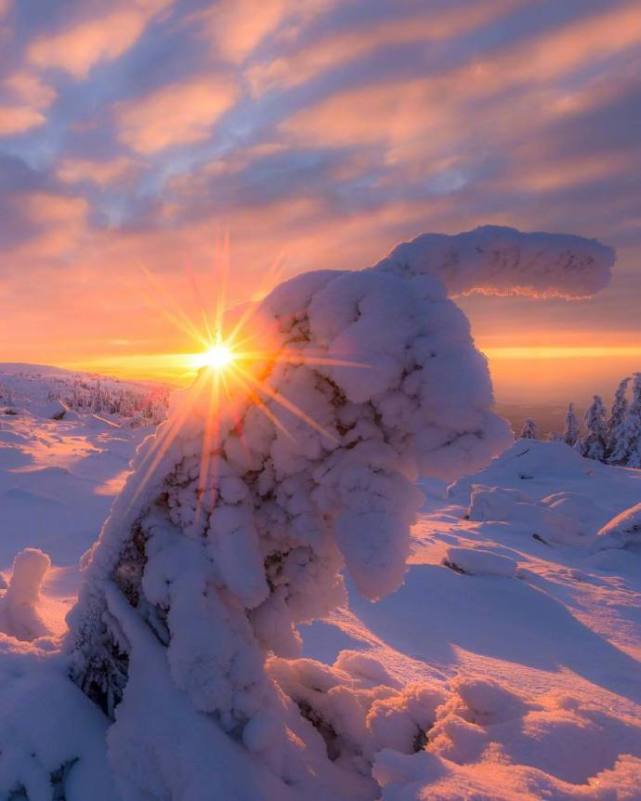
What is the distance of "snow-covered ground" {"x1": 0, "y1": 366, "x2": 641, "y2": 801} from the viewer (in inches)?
64.8

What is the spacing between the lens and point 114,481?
29.5 feet

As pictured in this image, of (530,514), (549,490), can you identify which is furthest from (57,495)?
(549,490)

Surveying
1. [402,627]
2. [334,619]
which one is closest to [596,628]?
[402,627]

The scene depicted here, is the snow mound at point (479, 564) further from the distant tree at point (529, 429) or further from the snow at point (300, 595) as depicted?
the distant tree at point (529, 429)

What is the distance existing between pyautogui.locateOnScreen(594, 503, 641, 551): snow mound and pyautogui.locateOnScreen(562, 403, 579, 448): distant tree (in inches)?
1471

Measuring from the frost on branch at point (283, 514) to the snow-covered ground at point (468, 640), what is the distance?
222 millimetres

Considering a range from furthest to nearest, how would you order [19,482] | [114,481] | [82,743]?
[114,481] → [19,482] → [82,743]

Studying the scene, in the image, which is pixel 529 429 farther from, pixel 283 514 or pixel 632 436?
pixel 283 514

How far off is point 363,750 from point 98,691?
113 centimetres

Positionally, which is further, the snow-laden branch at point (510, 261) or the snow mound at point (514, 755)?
the snow-laden branch at point (510, 261)

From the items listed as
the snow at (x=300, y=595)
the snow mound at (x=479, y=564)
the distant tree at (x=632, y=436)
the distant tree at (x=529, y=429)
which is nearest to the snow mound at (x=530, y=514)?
the snow mound at (x=479, y=564)

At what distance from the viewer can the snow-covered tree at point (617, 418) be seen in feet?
112

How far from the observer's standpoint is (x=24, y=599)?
9.53ft

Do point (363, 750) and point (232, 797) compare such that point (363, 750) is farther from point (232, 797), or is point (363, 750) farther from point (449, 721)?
point (232, 797)
